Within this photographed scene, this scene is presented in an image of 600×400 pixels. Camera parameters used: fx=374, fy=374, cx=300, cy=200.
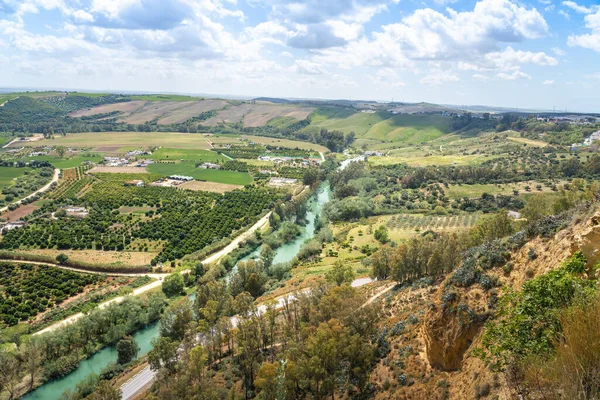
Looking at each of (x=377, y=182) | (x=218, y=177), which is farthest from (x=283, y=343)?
(x=218, y=177)

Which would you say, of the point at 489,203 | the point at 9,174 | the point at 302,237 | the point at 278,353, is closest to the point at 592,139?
the point at 489,203

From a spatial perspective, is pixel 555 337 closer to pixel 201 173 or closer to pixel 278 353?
pixel 278 353

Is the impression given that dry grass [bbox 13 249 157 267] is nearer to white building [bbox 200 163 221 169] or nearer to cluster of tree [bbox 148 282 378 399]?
cluster of tree [bbox 148 282 378 399]

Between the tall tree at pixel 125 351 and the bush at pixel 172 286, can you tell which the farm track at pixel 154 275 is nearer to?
the bush at pixel 172 286

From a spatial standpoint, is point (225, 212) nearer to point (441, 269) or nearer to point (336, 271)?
point (336, 271)

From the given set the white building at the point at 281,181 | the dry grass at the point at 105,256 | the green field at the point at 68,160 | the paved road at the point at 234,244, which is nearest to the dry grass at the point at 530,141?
the white building at the point at 281,181
